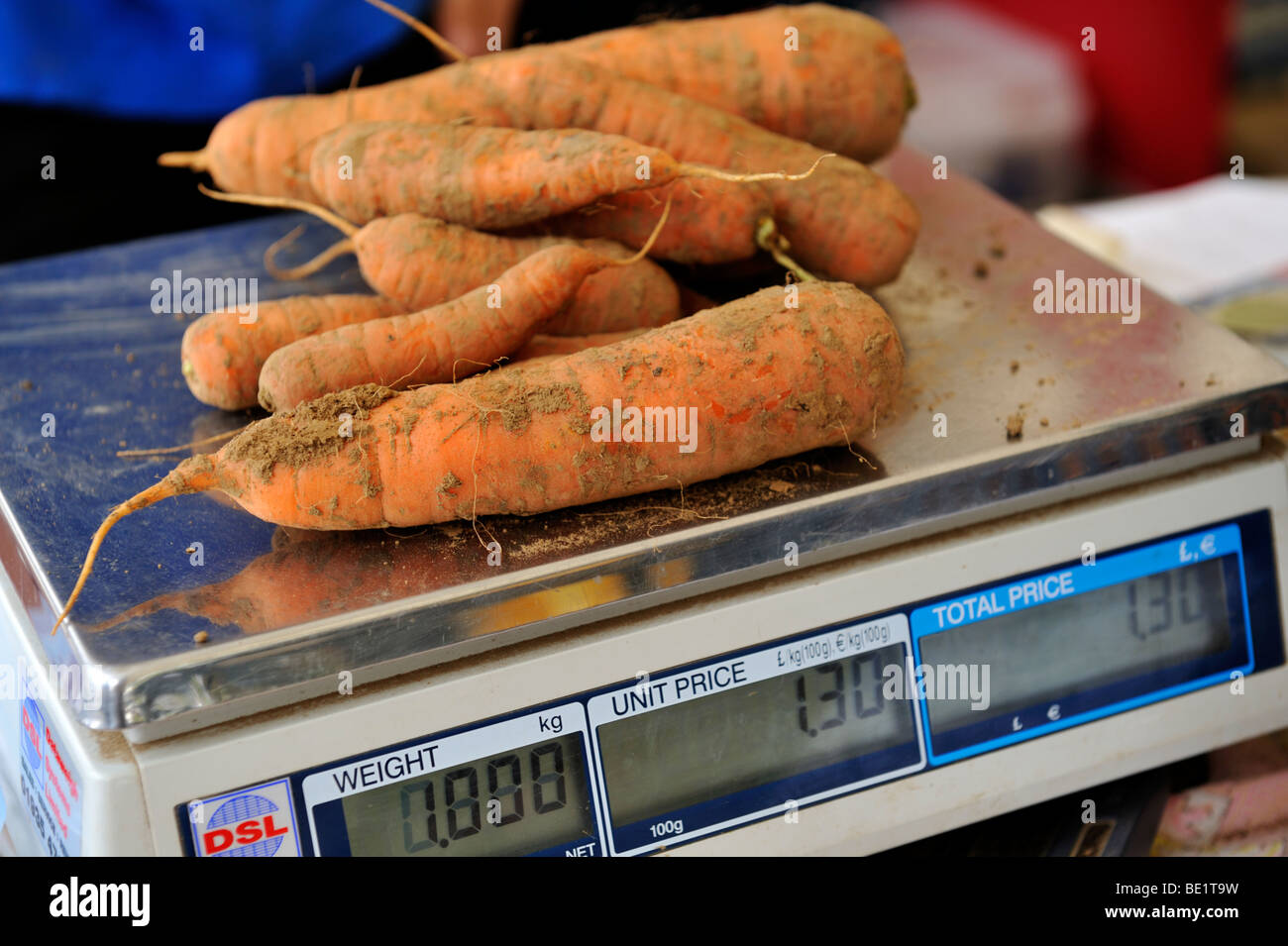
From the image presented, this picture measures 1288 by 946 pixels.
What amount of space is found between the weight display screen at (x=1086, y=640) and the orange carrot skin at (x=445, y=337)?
0.39m

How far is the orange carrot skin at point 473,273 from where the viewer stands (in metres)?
1.05

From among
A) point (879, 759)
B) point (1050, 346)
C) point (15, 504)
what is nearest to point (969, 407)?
point (1050, 346)

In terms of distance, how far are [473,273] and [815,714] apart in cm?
46

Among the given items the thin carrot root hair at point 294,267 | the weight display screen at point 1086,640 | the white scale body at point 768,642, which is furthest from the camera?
the thin carrot root hair at point 294,267

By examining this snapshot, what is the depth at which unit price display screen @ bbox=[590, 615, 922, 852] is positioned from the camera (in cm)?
85

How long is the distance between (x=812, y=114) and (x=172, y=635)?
0.79 metres

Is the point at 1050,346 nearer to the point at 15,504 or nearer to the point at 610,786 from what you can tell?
the point at 610,786

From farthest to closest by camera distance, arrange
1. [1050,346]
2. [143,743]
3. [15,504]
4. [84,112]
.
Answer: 1. [84,112]
2. [1050,346]
3. [15,504]
4. [143,743]

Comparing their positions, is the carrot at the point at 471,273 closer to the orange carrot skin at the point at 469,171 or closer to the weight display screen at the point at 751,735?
the orange carrot skin at the point at 469,171

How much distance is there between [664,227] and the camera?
1100 millimetres

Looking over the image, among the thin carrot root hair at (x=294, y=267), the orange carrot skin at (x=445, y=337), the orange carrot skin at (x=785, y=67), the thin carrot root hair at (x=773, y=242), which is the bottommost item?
the orange carrot skin at (x=445, y=337)

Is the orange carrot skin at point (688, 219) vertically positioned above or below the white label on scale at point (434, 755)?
above

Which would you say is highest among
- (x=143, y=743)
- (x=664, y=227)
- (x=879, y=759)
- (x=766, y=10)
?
(x=766, y=10)

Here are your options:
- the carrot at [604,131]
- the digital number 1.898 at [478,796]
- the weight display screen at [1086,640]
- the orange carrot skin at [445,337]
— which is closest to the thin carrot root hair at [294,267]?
the carrot at [604,131]
